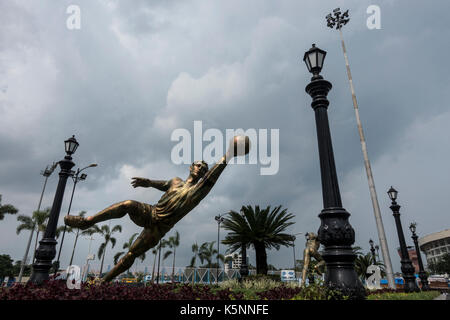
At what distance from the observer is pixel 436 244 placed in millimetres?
91312

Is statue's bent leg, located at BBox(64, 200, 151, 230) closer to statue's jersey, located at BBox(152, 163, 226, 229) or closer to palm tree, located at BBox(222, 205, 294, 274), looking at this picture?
statue's jersey, located at BBox(152, 163, 226, 229)

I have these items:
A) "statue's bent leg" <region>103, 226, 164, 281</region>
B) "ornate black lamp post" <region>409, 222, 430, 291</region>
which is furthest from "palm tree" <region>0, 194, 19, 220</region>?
"ornate black lamp post" <region>409, 222, 430, 291</region>

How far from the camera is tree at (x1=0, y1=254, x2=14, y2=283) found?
48000 mm

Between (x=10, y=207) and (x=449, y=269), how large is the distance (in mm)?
76516

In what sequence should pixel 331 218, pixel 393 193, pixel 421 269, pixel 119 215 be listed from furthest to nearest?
pixel 421 269
pixel 393 193
pixel 331 218
pixel 119 215

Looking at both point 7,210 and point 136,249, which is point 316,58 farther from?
point 7,210

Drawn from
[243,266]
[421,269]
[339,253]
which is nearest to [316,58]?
[339,253]

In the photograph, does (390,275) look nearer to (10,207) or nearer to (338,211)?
(338,211)

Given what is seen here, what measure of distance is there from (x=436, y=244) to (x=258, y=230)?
104274 mm

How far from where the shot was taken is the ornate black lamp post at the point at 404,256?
483 inches

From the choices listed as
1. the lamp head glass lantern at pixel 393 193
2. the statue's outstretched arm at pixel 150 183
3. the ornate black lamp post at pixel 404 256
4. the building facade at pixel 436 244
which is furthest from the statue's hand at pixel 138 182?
the building facade at pixel 436 244

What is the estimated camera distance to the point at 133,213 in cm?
427
